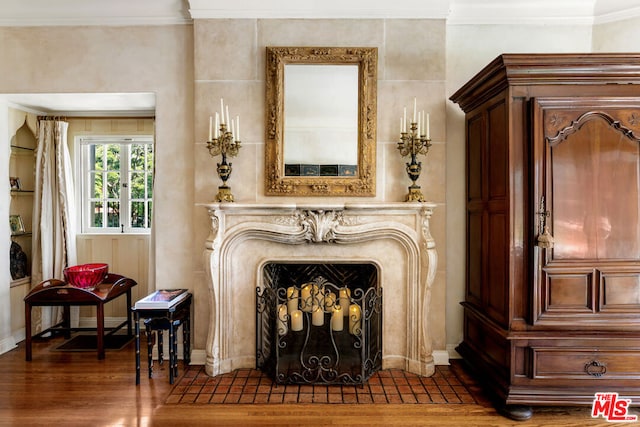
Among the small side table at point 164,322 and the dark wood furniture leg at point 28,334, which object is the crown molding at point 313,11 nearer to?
the small side table at point 164,322

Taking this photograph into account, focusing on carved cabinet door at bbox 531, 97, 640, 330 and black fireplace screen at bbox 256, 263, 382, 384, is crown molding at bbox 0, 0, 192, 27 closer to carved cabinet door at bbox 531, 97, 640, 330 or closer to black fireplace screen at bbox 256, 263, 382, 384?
black fireplace screen at bbox 256, 263, 382, 384

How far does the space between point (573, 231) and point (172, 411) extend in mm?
2754

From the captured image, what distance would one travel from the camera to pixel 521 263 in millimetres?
2291

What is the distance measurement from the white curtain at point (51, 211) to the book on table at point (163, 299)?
1.38 metres

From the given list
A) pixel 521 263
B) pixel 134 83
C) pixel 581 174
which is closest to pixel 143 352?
pixel 134 83

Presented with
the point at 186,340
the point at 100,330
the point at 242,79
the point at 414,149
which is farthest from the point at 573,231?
the point at 100,330

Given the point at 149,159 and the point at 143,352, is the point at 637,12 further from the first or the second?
the point at 143,352

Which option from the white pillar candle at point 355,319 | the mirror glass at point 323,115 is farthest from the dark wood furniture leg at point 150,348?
the mirror glass at point 323,115

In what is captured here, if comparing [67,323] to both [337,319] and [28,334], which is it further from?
[337,319]

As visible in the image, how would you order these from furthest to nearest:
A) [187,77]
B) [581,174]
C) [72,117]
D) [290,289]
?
[72,117]
[187,77]
[290,289]
[581,174]

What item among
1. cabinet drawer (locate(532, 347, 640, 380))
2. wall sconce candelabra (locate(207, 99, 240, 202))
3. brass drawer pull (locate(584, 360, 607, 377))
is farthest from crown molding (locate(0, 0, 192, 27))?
brass drawer pull (locate(584, 360, 607, 377))

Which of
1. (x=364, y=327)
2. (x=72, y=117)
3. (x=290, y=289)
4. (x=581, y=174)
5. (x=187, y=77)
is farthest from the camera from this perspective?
(x=72, y=117)

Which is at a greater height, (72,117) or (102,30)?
(102,30)

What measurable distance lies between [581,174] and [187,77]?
2.97m
